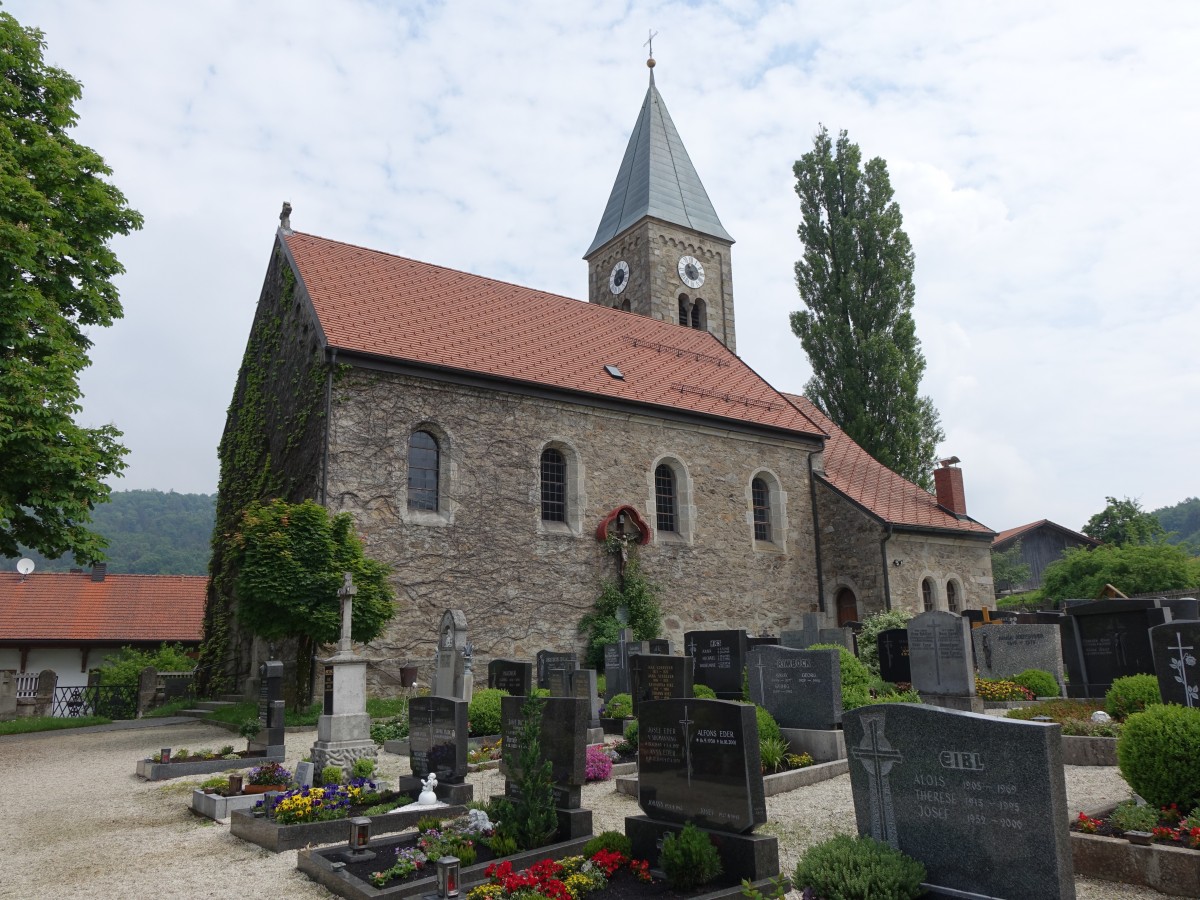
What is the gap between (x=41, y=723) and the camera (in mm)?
16953

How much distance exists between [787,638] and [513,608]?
5.71 metres

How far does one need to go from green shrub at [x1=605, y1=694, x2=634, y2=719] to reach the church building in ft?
15.5

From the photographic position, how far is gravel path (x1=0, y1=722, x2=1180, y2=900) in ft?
20.5

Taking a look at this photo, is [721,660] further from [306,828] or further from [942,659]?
[306,828]

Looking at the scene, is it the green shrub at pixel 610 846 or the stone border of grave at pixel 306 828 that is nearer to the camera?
the green shrub at pixel 610 846

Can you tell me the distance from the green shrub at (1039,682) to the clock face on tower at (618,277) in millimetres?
24360

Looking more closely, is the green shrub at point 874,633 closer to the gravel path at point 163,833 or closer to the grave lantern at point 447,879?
the gravel path at point 163,833

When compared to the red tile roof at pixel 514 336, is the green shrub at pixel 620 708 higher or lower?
lower

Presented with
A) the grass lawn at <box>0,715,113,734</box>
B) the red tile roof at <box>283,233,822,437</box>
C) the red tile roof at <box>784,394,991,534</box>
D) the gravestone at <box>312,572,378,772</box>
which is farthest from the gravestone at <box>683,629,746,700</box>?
the grass lawn at <box>0,715,113,734</box>

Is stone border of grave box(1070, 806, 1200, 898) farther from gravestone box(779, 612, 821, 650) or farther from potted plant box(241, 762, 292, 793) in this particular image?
gravestone box(779, 612, 821, 650)

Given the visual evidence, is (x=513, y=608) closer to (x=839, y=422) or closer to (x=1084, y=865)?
(x=1084, y=865)

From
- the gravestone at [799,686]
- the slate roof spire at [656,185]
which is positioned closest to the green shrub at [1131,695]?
the gravestone at [799,686]

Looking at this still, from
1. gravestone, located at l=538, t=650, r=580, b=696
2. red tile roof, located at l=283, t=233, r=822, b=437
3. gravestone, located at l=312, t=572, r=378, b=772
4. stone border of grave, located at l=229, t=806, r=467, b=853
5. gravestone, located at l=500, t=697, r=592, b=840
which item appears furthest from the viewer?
red tile roof, located at l=283, t=233, r=822, b=437

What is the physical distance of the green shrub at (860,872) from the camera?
4.69 m
